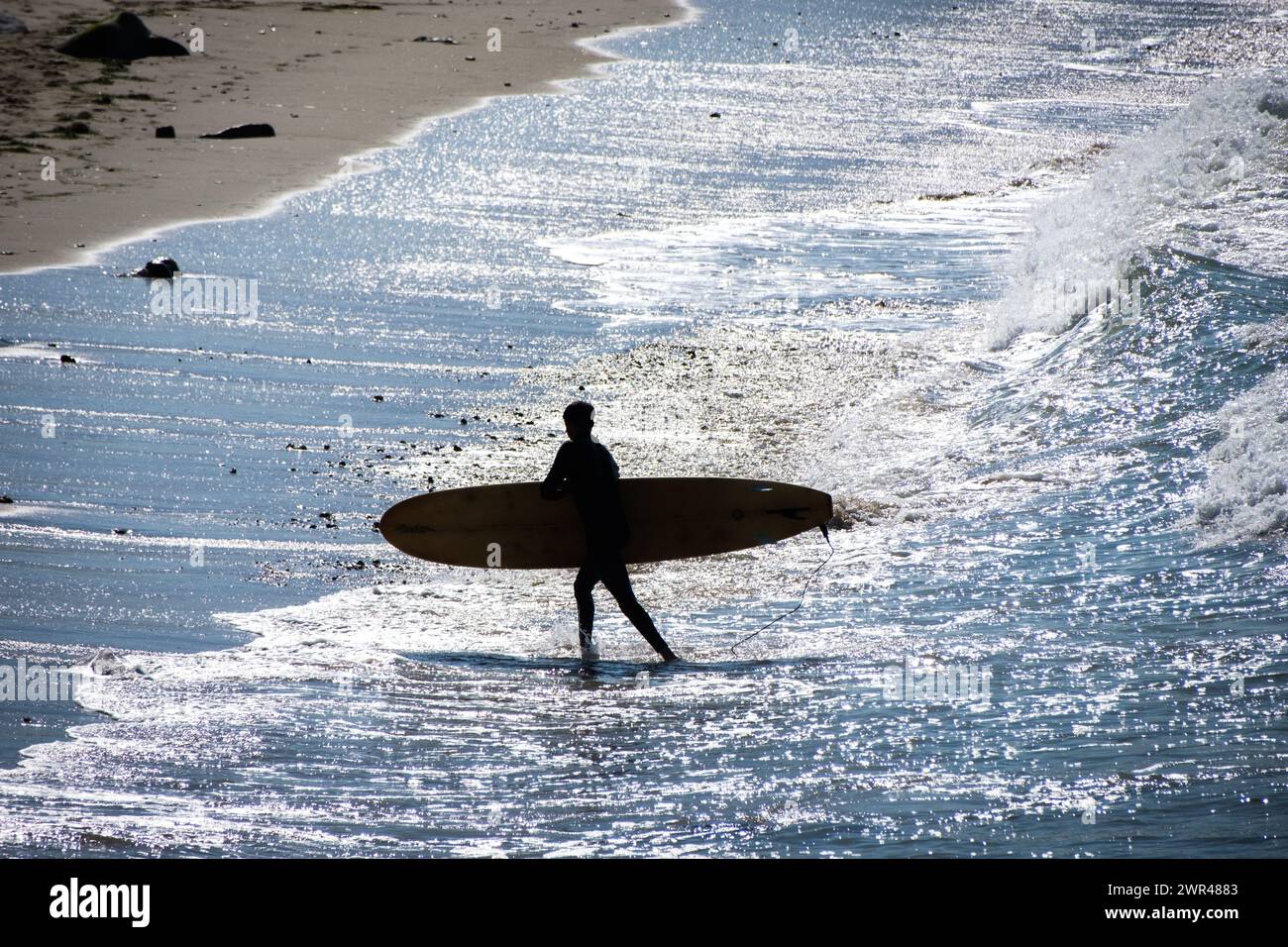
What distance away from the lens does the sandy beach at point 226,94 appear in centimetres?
1719

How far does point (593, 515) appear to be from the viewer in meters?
8.38

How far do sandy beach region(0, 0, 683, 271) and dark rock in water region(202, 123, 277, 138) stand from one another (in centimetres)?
26

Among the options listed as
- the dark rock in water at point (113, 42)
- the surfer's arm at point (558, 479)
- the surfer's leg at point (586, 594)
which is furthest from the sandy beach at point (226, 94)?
the surfer's leg at point (586, 594)

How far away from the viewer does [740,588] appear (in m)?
9.52

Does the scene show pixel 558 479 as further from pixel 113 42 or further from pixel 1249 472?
pixel 113 42

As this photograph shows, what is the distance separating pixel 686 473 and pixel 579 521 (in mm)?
1801

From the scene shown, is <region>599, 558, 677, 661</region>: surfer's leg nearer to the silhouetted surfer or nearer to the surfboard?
the silhouetted surfer

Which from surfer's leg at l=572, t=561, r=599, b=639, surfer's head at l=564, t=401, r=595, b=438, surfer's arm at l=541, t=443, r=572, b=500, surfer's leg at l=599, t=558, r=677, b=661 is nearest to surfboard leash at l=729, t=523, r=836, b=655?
surfer's leg at l=599, t=558, r=677, b=661

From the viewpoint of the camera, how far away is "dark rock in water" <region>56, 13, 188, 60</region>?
25.0m

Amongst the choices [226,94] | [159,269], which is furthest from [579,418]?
[226,94]

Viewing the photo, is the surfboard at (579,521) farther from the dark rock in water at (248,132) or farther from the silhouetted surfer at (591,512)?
the dark rock in water at (248,132)
